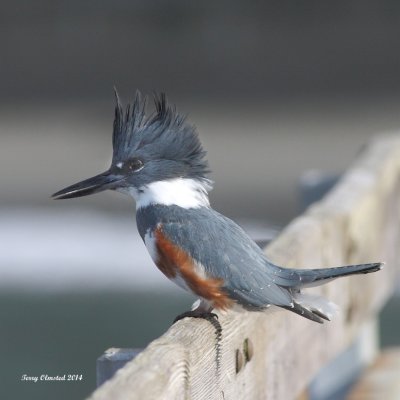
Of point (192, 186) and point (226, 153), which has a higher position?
point (226, 153)

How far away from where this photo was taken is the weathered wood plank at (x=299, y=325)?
2201mm

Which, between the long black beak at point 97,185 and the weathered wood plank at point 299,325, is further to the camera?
the long black beak at point 97,185

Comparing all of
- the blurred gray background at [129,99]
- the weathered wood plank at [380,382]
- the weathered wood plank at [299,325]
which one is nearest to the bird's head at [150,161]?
the weathered wood plank at [299,325]

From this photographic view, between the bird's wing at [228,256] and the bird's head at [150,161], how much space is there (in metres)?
0.17

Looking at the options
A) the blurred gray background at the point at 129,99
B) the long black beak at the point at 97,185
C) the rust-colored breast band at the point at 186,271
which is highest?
the blurred gray background at the point at 129,99

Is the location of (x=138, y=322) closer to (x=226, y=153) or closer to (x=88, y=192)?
(x=88, y=192)

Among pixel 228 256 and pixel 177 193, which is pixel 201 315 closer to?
pixel 228 256

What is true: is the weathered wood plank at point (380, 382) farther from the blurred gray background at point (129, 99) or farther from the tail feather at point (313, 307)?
the blurred gray background at point (129, 99)

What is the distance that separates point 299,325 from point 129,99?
10.4 meters

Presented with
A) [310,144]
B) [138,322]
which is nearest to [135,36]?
[310,144]

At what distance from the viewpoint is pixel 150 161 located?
3.51m

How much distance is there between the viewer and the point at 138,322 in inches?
294

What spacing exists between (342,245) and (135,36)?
12223mm

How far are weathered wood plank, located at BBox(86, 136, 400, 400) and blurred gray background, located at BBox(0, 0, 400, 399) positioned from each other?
2461 mm
